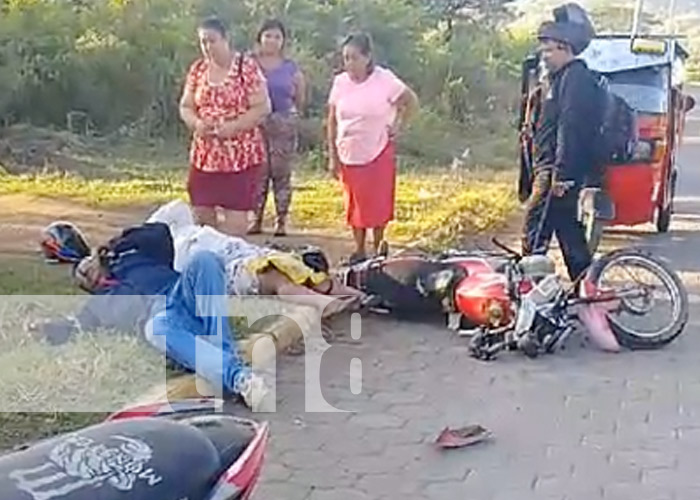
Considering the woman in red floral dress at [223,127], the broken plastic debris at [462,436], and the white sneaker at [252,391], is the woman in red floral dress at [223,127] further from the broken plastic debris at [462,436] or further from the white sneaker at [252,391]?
the broken plastic debris at [462,436]

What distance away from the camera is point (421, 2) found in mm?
30984

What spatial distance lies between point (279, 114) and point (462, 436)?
201 inches

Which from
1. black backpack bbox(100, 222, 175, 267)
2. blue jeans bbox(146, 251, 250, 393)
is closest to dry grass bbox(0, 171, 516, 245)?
black backpack bbox(100, 222, 175, 267)

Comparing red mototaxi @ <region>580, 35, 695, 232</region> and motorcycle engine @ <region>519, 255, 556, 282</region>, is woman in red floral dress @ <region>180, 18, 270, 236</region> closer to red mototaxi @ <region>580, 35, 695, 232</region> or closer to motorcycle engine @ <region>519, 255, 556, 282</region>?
motorcycle engine @ <region>519, 255, 556, 282</region>

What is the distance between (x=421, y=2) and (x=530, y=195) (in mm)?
22416

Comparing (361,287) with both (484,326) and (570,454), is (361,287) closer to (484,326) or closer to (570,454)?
(484,326)

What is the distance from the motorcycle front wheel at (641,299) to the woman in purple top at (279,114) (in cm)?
311

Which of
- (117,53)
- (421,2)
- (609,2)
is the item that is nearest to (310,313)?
(117,53)

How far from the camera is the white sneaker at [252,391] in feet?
20.7

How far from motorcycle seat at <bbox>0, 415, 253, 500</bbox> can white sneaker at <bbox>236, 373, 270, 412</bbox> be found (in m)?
2.86

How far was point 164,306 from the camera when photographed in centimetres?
675

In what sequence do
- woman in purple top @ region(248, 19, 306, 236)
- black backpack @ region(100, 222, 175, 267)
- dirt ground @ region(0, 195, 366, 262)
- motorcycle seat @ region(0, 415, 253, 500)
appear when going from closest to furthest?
1. motorcycle seat @ region(0, 415, 253, 500)
2. black backpack @ region(100, 222, 175, 267)
3. dirt ground @ region(0, 195, 366, 262)
4. woman in purple top @ region(248, 19, 306, 236)

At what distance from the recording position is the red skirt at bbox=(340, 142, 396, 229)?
9.72 meters

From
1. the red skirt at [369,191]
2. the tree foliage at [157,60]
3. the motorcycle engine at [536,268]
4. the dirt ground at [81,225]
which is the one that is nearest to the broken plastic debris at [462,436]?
the motorcycle engine at [536,268]
